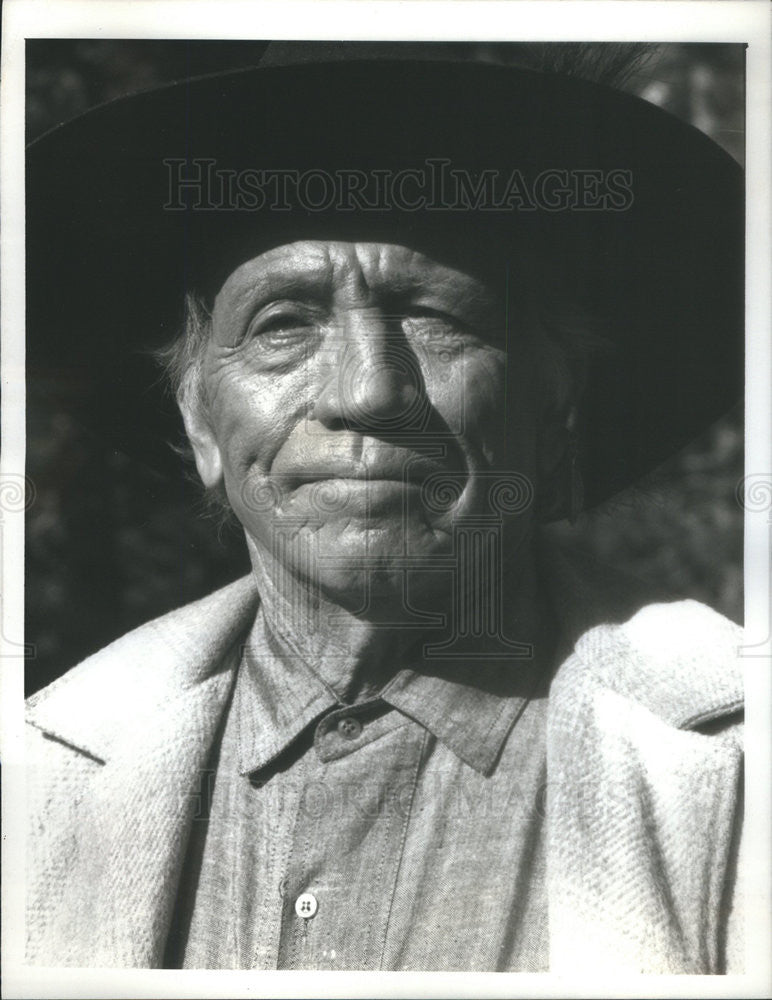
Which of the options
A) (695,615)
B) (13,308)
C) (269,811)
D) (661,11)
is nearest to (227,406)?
(13,308)

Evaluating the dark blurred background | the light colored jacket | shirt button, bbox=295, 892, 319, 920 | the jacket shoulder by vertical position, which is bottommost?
shirt button, bbox=295, 892, 319, 920

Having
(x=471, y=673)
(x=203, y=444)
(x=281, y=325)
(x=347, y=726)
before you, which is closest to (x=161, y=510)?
(x=203, y=444)

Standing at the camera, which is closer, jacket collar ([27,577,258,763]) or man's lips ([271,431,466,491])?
man's lips ([271,431,466,491])

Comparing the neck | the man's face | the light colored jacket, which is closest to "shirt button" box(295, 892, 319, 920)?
the light colored jacket

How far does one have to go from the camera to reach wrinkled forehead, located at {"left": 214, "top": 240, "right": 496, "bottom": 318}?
226cm

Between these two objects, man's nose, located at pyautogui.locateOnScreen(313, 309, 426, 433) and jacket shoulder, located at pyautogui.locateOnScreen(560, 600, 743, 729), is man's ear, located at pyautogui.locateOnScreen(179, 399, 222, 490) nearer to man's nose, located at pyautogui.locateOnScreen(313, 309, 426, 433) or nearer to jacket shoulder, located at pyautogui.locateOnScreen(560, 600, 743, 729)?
man's nose, located at pyautogui.locateOnScreen(313, 309, 426, 433)

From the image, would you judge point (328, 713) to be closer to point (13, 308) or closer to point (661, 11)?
point (13, 308)

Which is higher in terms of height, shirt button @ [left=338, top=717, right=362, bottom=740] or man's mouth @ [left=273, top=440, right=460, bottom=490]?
man's mouth @ [left=273, top=440, right=460, bottom=490]

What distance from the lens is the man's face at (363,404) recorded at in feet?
7.41

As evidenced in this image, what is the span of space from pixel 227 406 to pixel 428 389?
0.38m

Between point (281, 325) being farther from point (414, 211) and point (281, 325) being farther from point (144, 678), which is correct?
point (144, 678)

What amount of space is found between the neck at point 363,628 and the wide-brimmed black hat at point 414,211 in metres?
0.35

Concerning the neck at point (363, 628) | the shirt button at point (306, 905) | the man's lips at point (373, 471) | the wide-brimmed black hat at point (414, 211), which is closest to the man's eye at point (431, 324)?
the wide-brimmed black hat at point (414, 211)

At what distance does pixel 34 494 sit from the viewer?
2486 mm
